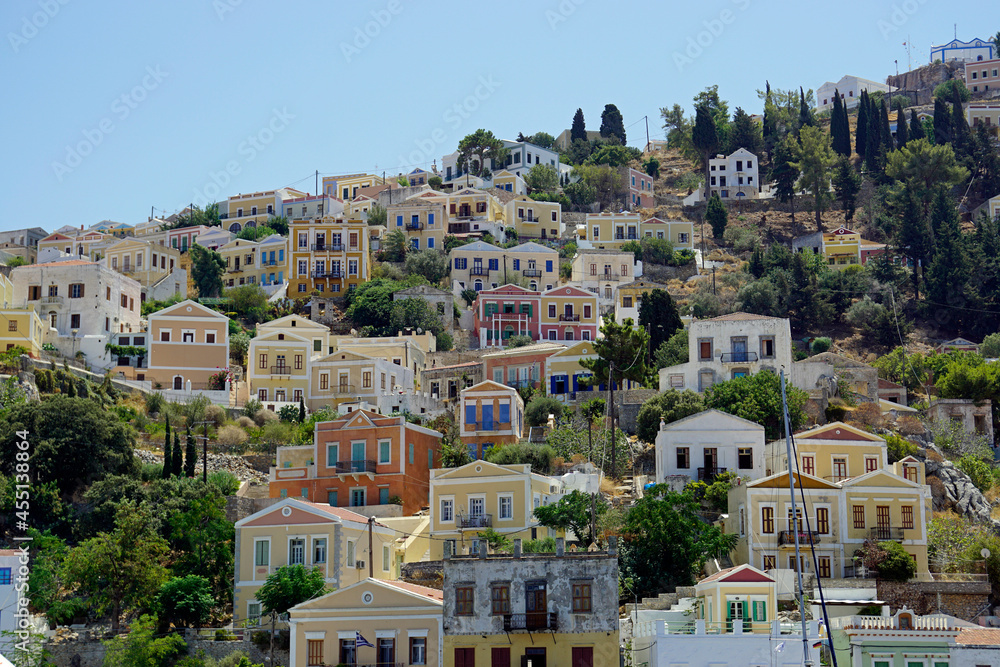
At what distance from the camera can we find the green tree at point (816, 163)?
120000mm

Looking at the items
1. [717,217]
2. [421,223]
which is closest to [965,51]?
[717,217]

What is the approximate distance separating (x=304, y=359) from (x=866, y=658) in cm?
4683

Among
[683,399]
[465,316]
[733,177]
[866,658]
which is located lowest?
[866,658]

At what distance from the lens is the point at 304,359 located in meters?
80.2

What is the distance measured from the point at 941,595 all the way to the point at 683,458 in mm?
12763

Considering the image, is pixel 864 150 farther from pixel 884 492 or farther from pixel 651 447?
pixel 884 492

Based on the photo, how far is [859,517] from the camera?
51531 millimetres

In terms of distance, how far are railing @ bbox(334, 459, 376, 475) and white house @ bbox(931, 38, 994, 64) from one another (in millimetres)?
134179

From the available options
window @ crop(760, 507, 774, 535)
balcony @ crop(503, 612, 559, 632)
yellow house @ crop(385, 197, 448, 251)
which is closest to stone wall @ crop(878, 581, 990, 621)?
window @ crop(760, 507, 774, 535)

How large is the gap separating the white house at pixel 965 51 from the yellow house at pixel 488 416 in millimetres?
123701

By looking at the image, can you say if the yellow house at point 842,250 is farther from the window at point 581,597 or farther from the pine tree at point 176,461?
the window at point 581,597

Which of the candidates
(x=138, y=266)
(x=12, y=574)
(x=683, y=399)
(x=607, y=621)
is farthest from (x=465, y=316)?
(x=607, y=621)

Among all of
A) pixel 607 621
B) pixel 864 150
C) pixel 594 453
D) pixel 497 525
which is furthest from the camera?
pixel 864 150

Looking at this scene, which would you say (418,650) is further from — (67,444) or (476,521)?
(67,444)
